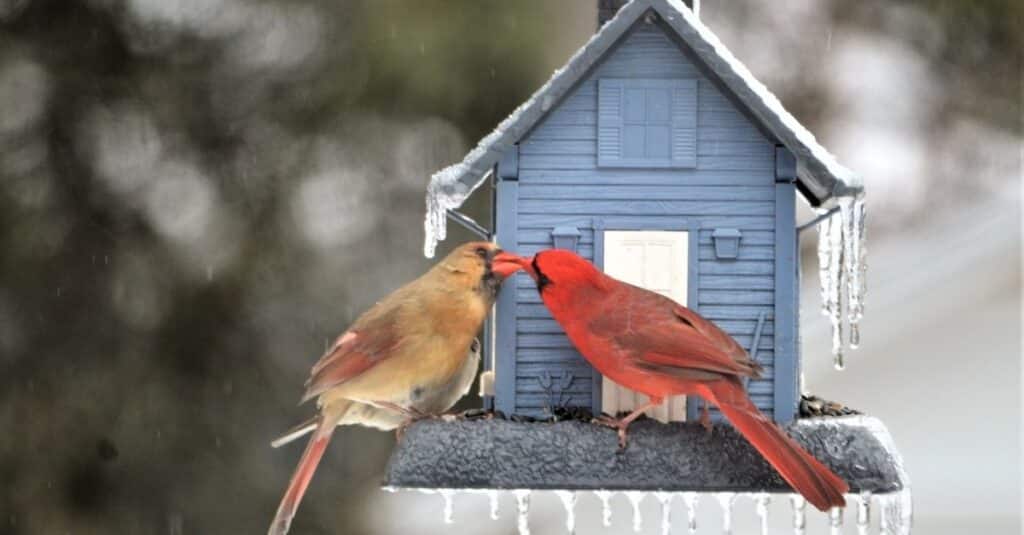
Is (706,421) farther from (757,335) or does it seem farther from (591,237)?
(591,237)

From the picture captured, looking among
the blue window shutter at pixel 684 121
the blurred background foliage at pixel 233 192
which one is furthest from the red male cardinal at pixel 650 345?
the blurred background foliage at pixel 233 192

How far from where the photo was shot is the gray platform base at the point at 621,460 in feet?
11.2

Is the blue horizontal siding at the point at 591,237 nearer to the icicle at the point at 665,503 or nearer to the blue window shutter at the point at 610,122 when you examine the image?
the blue window shutter at the point at 610,122

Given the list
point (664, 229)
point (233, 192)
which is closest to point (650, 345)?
point (664, 229)

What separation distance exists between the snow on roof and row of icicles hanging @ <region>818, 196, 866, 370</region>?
6 cm

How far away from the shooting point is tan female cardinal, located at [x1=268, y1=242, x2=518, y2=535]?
11.9 feet

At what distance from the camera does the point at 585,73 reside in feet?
11.8

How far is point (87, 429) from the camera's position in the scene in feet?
20.0

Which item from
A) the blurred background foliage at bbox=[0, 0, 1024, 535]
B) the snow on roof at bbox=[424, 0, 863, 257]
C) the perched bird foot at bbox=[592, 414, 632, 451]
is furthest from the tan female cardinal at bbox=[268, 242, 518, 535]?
the blurred background foliage at bbox=[0, 0, 1024, 535]

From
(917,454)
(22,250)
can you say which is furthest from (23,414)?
(917,454)

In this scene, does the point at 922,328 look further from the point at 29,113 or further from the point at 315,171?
the point at 29,113

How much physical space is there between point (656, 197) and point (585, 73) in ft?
1.09

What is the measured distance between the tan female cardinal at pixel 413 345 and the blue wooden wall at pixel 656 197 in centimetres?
9

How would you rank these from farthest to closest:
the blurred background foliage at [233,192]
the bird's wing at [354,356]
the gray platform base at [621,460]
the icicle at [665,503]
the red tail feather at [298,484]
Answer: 1. the blurred background foliage at [233,192]
2. the red tail feather at [298,484]
3. the bird's wing at [354,356]
4. the icicle at [665,503]
5. the gray platform base at [621,460]
